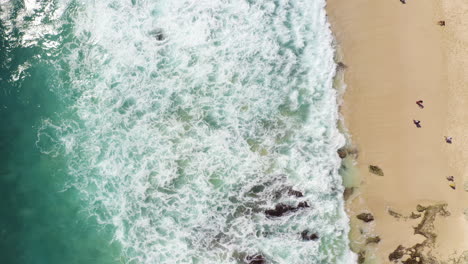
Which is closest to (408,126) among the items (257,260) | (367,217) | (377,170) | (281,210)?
(377,170)

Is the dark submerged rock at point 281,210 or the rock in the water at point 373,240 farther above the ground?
the dark submerged rock at point 281,210

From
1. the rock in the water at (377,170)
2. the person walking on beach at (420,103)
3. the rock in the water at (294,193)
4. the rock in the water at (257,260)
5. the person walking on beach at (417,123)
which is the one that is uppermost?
the person walking on beach at (420,103)

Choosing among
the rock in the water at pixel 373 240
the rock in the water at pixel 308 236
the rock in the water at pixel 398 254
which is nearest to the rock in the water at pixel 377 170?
the rock in the water at pixel 373 240

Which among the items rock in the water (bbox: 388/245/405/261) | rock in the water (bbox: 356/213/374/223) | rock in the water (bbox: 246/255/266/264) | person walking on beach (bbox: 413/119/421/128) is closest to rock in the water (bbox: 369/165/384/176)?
rock in the water (bbox: 356/213/374/223)

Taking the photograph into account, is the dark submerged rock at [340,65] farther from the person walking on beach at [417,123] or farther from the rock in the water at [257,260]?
the rock in the water at [257,260]

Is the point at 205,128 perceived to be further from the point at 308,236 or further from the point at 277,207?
the point at 308,236

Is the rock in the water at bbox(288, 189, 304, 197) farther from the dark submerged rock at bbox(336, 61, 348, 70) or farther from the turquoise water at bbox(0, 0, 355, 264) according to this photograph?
the dark submerged rock at bbox(336, 61, 348, 70)

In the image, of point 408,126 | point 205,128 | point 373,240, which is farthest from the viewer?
point 205,128
